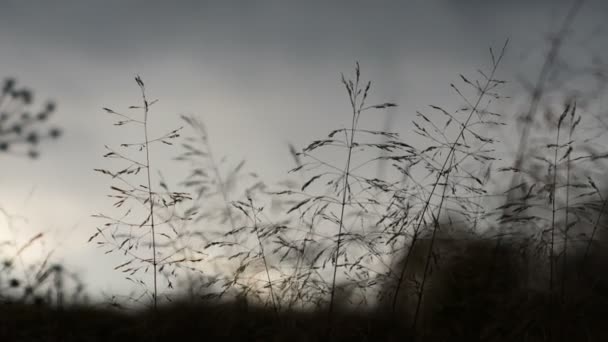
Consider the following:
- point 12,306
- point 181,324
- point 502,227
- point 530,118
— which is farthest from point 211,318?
point 530,118

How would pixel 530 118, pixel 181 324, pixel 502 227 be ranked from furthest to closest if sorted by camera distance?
pixel 530 118 → pixel 502 227 → pixel 181 324

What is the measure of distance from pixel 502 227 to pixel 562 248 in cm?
32

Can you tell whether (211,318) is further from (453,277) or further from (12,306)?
(453,277)

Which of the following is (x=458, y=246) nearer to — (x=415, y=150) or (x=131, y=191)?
(x=415, y=150)

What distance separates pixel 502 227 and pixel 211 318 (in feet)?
5.45

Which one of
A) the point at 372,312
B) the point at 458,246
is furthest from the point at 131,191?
the point at 458,246

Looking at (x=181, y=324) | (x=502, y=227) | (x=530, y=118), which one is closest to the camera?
(x=181, y=324)

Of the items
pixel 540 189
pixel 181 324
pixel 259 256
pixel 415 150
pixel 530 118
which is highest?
pixel 530 118

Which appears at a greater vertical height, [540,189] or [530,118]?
[530,118]

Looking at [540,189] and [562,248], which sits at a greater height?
[540,189]

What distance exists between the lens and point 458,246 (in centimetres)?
342

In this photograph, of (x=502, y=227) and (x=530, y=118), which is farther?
(x=530, y=118)

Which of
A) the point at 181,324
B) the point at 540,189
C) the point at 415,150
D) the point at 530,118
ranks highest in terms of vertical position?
the point at 530,118

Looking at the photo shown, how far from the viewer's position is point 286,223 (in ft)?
10.6
